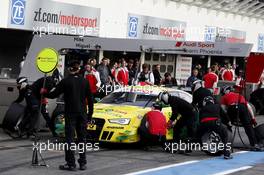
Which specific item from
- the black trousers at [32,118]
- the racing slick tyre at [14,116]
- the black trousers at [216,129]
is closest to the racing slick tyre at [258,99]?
the black trousers at [32,118]

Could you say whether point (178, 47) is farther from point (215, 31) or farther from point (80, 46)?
point (215, 31)

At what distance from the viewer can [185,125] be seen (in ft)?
42.8

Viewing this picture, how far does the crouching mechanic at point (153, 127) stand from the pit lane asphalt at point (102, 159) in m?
Result: 0.29

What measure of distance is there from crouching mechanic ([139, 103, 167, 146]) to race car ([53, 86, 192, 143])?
0.45 ft

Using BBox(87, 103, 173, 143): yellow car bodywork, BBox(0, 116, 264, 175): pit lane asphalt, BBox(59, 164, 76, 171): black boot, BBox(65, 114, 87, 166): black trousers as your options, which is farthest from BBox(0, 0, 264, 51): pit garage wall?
BBox(59, 164, 76, 171): black boot

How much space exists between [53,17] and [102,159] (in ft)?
43.4

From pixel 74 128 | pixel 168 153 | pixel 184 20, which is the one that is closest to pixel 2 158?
pixel 74 128

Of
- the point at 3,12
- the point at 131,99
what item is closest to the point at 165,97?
the point at 131,99

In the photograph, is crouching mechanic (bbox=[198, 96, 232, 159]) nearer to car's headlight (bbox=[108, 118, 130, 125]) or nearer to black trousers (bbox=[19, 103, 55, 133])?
car's headlight (bbox=[108, 118, 130, 125])

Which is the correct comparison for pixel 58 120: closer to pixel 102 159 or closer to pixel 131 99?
pixel 131 99

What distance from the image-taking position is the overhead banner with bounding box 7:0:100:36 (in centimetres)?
2228

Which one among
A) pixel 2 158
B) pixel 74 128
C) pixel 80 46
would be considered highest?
pixel 80 46

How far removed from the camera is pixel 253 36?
42.0m

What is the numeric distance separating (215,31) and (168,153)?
79.3 ft
